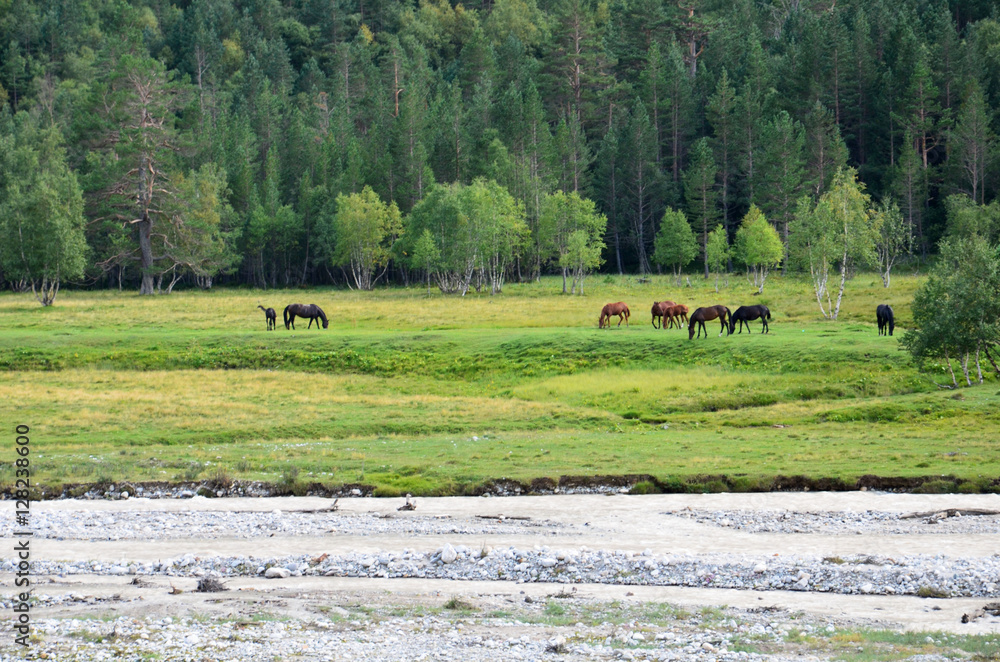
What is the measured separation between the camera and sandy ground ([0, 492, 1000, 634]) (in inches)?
660

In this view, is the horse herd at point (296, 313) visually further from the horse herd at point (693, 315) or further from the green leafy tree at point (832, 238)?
the green leafy tree at point (832, 238)

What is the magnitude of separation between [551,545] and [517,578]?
196cm

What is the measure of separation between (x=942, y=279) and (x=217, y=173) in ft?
314

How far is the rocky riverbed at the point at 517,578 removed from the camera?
14914mm

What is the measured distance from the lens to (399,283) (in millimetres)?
118000

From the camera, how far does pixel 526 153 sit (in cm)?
11012

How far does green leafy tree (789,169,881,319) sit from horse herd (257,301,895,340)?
7.88 meters

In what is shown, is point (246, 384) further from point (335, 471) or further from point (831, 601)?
point (831, 601)

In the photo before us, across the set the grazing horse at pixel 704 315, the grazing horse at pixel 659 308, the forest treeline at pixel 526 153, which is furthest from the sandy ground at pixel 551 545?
Answer: the forest treeline at pixel 526 153

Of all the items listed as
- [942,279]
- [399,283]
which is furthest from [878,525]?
[399,283]

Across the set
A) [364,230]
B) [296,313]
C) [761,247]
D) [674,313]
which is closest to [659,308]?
[674,313]

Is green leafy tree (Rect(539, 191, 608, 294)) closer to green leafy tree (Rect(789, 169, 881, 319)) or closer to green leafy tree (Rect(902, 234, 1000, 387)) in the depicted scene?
green leafy tree (Rect(789, 169, 881, 319))

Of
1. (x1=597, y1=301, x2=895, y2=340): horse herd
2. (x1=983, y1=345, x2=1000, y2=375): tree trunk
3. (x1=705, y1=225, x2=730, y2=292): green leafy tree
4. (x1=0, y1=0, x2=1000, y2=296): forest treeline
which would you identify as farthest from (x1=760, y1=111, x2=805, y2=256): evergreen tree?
(x1=983, y1=345, x2=1000, y2=375): tree trunk

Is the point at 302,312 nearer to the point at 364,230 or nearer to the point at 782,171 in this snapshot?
the point at 364,230
